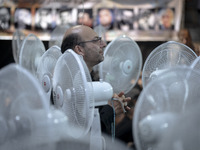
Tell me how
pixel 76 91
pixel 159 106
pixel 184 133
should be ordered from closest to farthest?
pixel 184 133 → pixel 159 106 → pixel 76 91

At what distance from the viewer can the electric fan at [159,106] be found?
1115 millimetres

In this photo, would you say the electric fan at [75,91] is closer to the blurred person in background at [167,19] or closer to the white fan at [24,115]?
the white fan at [24,115]

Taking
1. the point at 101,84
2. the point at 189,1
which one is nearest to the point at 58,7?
the point at 189,1

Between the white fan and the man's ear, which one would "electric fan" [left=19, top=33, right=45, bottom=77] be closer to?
the man's ear

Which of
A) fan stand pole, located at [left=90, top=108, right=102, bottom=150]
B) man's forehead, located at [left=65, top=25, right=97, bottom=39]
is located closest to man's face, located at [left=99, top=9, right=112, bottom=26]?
man's forehead, located at [left=65, top=25, right=97, bottom=39]

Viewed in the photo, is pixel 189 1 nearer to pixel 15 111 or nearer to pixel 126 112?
pixel 126 112

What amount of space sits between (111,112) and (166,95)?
0.95 m

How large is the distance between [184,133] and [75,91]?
29.3 inches

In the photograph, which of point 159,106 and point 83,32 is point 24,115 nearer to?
point 159,106

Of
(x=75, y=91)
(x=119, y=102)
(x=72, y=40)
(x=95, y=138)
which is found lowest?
(x=95, y=138)

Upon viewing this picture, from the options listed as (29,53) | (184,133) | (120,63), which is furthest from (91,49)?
(184,133)

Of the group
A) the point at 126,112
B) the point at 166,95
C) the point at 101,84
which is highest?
the point at 166,95

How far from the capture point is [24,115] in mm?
1150

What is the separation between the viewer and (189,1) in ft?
16.8
